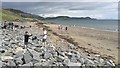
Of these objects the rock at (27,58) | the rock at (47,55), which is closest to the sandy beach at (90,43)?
the rock at (47,55)

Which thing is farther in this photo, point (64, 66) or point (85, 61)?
point (85, 61)

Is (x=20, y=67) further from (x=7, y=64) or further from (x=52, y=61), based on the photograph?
(x=52, y=61)

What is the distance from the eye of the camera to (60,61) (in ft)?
40.6

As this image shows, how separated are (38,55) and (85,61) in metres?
2.52

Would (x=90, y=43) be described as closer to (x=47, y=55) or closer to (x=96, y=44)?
(x=96, y=44)

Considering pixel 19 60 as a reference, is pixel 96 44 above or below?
below

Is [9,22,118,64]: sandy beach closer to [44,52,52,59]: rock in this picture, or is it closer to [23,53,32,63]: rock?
[44,52,52,59]: rock

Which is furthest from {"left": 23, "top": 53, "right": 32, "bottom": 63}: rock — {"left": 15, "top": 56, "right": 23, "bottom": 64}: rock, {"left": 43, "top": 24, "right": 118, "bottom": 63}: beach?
{"left": 43, "top": 24, "right": 118, "bottom": 63}: beach

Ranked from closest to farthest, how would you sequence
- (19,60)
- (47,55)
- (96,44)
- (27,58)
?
(19,60) < (27,58) < (47,55) < (96,44)

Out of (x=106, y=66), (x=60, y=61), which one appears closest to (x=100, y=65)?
(x=106, y=66)

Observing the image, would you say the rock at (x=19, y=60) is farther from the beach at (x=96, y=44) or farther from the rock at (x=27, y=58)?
the beach at (x=96, y=44)

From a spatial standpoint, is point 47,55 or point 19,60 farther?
point 47,55

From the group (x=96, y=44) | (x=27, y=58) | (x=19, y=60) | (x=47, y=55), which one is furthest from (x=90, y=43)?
(x=19, y=60)

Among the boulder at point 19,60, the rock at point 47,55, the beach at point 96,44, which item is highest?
the boulder at point 19,60
